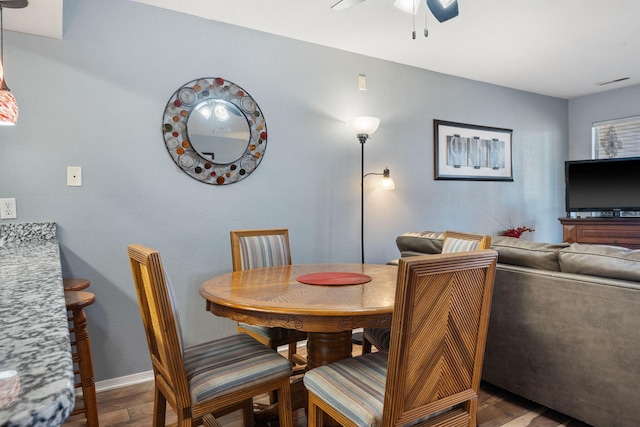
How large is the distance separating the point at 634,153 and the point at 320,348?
479cm

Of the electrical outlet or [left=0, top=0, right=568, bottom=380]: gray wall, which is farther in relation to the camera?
[left=0, top=0, right=568, bottom=380]: gray wall

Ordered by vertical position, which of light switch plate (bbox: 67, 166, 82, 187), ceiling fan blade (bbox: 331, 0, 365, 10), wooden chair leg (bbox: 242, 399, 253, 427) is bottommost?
wooden chair leg (bbox: 242, 399, 253, 427)

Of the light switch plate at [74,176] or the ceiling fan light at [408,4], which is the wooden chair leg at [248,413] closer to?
the light switch plate at [74,176]

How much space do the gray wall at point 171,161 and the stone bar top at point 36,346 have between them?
52.8 inches

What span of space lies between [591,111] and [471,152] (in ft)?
6.49

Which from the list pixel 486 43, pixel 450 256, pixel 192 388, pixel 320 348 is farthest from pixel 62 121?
pixel 486 43

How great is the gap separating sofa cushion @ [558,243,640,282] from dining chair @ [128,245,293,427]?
1.41 meters

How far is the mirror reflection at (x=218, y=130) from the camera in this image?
276 cm

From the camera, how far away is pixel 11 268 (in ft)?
4.26

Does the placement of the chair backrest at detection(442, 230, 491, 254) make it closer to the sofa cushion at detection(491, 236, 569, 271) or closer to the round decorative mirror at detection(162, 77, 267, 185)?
the sofa cushion at detection(491, 236, 569, 271)

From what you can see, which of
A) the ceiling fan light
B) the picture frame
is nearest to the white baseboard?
the ceiling fan light

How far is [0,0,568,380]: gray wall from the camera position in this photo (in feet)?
7.72

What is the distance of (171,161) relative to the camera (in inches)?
106

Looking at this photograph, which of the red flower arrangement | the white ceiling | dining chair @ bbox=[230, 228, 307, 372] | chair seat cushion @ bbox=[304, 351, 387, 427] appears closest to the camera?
chair seat cushion @ bbox=[304, 351, 387, 427]
